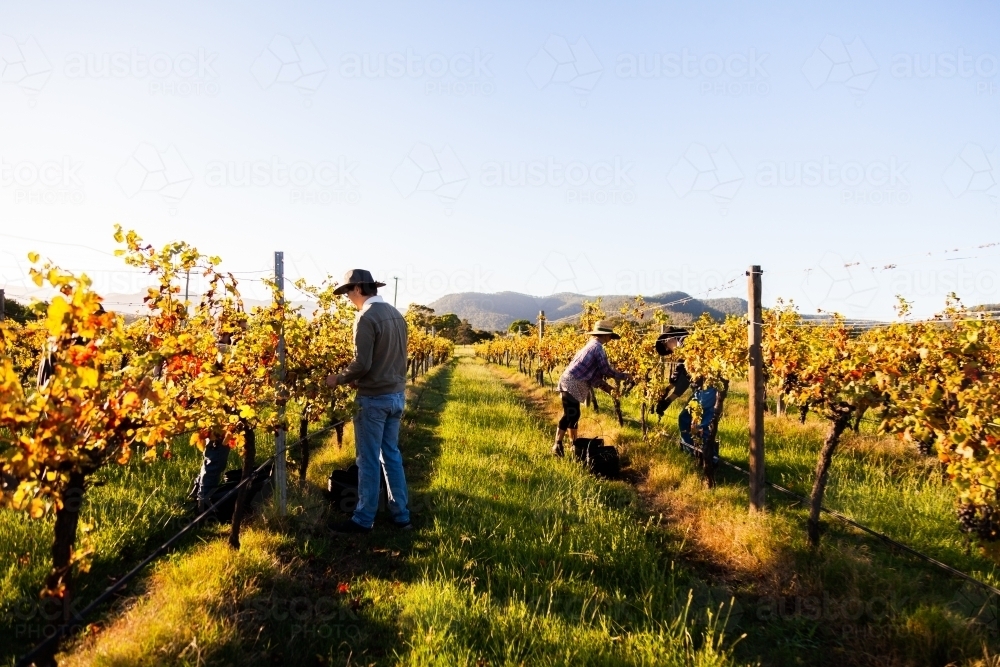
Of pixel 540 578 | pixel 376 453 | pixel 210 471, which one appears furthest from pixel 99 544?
pixel 540 578

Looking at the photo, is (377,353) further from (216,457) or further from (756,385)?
(756,385)

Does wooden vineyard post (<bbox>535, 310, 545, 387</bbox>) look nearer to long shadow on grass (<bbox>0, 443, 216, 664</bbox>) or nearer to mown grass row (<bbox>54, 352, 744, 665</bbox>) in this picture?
mown grass row (<bbox>54, 352, 744, 665</bbox>)

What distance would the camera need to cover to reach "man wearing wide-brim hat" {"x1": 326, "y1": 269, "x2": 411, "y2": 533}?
4816 mm

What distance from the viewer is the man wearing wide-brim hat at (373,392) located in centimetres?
482

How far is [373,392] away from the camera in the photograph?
16.2 ft

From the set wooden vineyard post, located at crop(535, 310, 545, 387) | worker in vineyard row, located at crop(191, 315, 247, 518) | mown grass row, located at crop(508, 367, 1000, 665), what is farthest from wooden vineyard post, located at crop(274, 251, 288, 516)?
wooden vineyard post, located at crop(535, 310, 545, 387)

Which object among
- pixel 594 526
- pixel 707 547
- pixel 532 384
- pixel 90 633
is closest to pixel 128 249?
pixel 90 633

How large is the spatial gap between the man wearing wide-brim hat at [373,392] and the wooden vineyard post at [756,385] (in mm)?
3526

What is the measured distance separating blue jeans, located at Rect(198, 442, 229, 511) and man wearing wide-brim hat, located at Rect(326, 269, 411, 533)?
1.29 meters

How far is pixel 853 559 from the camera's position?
4.25 meters

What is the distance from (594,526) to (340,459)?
3752 mm

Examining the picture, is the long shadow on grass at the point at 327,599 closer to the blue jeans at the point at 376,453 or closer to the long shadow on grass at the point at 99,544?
the blue jeans at the point at 376,453

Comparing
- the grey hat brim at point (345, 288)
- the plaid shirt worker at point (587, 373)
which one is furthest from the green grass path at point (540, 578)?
the grey hat brim at point (345, 288)

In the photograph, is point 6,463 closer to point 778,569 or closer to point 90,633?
point 90,633
